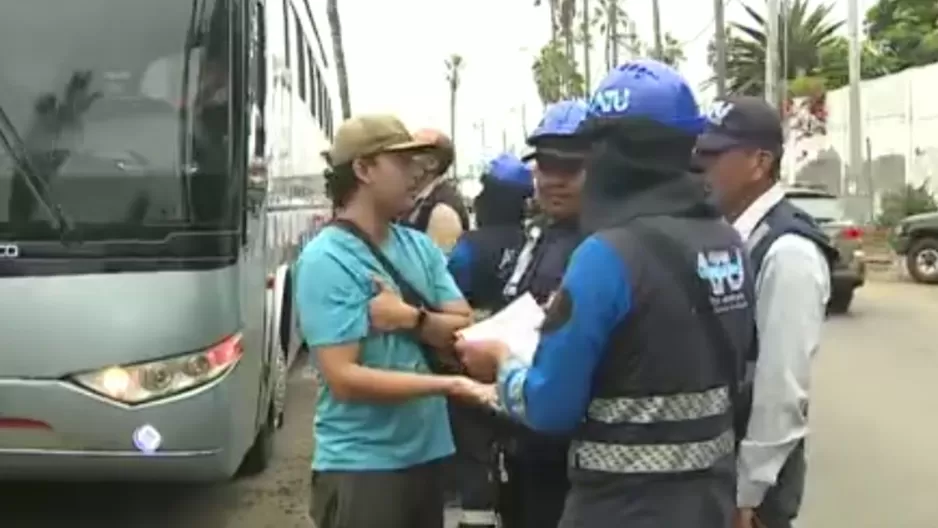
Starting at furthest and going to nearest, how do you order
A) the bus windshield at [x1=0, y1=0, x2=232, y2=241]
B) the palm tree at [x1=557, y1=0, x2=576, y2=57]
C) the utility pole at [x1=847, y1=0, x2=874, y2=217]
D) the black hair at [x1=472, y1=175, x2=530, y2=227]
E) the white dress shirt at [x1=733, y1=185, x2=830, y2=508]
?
the palm tree at [x1=557, y1=0, x2=576, y2=57]
the utility pole at [x1=847, y1=0, x2=874, y2=217]
the bus windshield at [x1=0, y1=0, x2=232, y2=241]
the black hair at [x1=472, y1=175, x2=530, y2=227]
the white dress shirt at [x1=733, y1=185, x2=830, y2=508]

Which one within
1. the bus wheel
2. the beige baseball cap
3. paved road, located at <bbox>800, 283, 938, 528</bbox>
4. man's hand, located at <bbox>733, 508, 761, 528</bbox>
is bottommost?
paved road, located at <bbox>800, 283, 938, 528</bbox>

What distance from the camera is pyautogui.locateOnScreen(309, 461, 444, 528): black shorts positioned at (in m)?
3.89

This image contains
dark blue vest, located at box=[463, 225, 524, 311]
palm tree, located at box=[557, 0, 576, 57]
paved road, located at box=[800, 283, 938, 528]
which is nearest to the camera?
dark blue vest, located at box=[463, 225, 524, 311]

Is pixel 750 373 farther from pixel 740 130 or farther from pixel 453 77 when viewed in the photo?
pixel 453 77

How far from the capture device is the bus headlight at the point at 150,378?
21.2 ft

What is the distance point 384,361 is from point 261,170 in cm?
376

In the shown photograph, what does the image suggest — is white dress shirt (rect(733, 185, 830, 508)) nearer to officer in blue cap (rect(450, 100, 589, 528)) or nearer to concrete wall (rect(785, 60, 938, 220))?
officer in blue cap (rect(450, 100, 589, 528))

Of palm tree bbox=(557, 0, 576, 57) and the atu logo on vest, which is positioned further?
palm tree bbox=(557, 0, 576, 57)

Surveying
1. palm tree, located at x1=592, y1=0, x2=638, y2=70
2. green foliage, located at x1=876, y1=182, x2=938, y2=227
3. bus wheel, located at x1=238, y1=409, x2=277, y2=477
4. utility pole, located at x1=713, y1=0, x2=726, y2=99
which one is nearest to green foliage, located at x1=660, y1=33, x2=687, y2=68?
palm tree, located at x1=592, y1=0, x2=638, y2=70

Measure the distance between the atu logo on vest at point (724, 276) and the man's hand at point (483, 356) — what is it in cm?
54

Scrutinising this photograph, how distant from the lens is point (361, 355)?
3859 mm

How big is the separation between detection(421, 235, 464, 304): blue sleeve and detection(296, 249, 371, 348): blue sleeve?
36cm

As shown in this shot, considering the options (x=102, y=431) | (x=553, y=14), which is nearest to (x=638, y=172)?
(x=102, y=431)

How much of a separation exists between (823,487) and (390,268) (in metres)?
5.29
